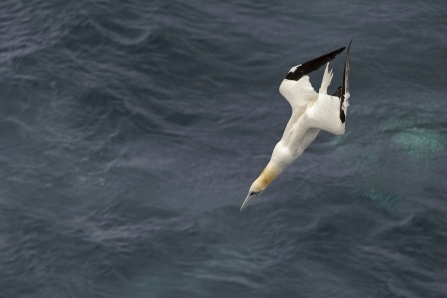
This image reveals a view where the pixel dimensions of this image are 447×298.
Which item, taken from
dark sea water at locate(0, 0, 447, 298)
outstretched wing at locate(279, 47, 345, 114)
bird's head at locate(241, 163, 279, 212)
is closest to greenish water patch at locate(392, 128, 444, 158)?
dark sea water at locate(0, 0, 447, 298)

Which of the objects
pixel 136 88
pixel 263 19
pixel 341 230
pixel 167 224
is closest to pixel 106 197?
pixel 167 224

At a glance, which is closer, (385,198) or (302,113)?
(302,113)

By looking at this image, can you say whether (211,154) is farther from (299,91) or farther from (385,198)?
(299,91)

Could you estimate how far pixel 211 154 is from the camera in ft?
163

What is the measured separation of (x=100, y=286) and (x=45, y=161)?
8.47 metres

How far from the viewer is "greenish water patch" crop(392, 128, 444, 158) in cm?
A: 4888

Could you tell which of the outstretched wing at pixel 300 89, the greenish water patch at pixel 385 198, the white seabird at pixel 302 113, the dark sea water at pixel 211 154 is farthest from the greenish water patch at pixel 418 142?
the outstretched wing at pixel 300 89

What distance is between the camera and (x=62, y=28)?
55.9m

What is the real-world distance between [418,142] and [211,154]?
10.7m

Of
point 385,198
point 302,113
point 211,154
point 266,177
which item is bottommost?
point 385,198

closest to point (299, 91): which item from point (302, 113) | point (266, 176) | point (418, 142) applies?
point (302, 113)

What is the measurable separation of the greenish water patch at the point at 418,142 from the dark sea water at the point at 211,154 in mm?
84

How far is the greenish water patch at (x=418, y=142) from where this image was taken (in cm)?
4888

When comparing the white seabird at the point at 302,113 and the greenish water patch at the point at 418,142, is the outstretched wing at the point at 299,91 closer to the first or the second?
the white seabird at the point at 302,113
